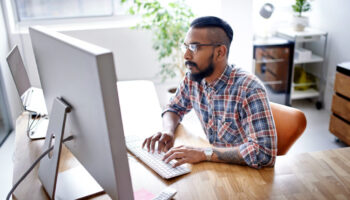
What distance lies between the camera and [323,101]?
389cm

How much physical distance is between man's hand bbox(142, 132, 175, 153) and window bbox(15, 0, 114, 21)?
2.65 metres

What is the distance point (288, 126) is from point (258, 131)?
7.8 inches

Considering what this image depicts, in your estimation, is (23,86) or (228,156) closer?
(228,156)

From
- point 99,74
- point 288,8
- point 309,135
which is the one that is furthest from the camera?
point 288,8

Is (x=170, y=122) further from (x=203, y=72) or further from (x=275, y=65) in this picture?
(x=275, y=65)

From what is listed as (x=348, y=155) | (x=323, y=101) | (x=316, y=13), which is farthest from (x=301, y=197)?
(x=316, y=13)

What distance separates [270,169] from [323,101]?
287cm

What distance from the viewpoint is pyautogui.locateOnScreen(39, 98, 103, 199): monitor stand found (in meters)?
1.05

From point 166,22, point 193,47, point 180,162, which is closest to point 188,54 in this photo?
point 193,47

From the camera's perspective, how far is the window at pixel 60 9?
12.2 feet

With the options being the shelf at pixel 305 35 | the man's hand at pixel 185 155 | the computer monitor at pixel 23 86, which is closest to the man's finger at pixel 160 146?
the man's hand at pixel 185 155

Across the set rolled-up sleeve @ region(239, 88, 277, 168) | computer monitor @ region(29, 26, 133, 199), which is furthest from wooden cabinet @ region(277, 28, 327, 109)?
computer monitor @ region(29, 26, 133, 199)

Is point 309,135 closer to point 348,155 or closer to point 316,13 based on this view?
point 316,13

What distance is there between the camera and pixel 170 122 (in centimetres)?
171
